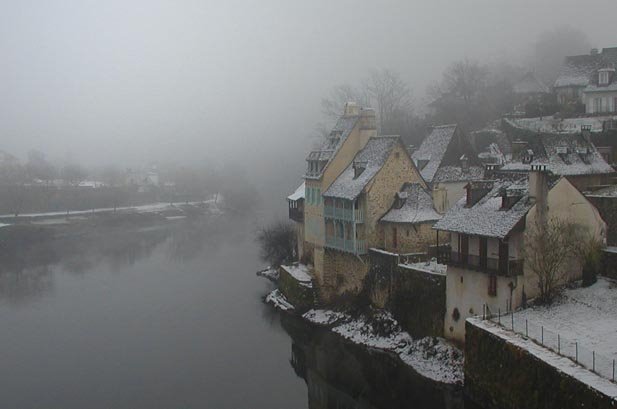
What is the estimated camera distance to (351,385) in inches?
1211

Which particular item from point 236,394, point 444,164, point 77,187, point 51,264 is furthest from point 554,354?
point 77,187

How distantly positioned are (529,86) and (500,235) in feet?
146

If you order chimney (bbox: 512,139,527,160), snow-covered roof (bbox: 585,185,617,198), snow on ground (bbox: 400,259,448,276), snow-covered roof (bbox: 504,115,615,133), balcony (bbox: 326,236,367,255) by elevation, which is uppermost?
snow-covered roof (bbox: 504,115,615,133)

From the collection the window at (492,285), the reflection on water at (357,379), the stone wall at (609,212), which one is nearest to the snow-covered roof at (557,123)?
the stone wall at (609,212)

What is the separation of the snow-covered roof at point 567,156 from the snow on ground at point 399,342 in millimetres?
12479

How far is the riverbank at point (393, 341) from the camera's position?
29.1 meters

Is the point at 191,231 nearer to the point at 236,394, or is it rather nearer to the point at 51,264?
the point at 51,264

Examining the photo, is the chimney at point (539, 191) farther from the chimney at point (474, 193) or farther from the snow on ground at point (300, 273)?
the snow on ground at point (300, 273)

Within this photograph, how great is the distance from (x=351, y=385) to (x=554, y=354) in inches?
444

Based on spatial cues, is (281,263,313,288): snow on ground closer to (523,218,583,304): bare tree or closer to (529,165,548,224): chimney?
(523,218,583,304): bare tree

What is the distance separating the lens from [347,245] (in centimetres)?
3931

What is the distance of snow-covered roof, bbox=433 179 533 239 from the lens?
89.9 feet

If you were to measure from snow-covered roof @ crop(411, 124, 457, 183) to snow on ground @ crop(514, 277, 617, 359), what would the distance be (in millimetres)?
16727

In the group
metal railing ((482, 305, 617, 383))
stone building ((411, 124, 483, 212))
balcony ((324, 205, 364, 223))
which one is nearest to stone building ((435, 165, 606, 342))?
metal railing ((482, 305, 617, 383))
